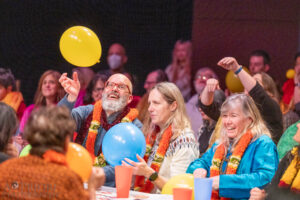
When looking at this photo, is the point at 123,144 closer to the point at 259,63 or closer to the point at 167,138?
the point at 167,138

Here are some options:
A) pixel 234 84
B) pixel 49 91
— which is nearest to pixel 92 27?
pixel 49 91

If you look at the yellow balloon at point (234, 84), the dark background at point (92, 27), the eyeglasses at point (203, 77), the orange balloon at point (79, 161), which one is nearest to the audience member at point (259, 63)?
the yellow balloon at point (234, 84)

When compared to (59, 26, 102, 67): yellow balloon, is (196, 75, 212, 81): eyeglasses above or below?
below

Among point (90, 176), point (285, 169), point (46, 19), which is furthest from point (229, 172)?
point (46, 19)

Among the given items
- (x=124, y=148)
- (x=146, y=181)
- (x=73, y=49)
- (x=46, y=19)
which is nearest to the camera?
(x=124, y=148)

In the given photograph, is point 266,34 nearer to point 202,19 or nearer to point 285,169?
point 202,19

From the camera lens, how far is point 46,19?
235 inches

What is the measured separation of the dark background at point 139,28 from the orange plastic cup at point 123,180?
363 centimetres

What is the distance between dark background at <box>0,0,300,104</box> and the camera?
19.4ft

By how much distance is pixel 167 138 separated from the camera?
3029 millimetres

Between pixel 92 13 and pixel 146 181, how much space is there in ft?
11.5

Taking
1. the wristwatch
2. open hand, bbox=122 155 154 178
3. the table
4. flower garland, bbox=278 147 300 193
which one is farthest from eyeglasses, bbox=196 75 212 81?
the table

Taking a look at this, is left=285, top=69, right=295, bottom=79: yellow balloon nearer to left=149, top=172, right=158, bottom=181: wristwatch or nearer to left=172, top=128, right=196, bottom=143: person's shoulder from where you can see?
left=172, top=128, right=196, bottom=143: person's shoulder

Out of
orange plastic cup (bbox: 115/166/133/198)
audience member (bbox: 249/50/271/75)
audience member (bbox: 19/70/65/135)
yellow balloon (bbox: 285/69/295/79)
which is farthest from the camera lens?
yellow balloon (bbox: 285/69/295/79)
